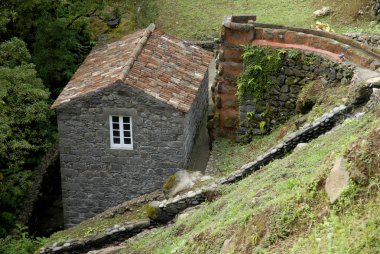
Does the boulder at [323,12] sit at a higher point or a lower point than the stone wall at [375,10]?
lower

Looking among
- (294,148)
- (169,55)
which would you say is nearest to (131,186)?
(169,55)

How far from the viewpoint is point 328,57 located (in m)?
15.6

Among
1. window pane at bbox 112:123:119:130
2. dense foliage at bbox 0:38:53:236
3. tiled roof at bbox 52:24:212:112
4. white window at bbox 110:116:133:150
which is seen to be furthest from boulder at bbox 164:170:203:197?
dense foliage at bbox 0:38:53:236

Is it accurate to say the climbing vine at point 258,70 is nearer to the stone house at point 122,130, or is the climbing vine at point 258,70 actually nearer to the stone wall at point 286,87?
the stone wall at point 286,87

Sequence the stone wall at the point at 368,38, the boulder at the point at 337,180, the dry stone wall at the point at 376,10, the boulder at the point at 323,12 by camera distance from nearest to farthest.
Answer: the boulder at the point at 337,180 → the stone wall at the point at 368,38 → the dry stone wall at the point at 376,10 → the boulder at the point at 323,12

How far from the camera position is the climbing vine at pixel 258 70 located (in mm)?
16469

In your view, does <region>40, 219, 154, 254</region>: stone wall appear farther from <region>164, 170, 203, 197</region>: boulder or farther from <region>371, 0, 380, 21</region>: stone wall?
<region>371, 0, 380, 21</region>: stone wall

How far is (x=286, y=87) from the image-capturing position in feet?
54.5

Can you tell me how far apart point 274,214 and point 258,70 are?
359 inches

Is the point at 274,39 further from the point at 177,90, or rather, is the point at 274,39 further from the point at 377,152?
the point at 377,152

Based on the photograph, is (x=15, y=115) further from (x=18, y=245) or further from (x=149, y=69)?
(x=149, y=69)

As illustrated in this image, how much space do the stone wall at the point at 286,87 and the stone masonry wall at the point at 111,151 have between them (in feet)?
7.57

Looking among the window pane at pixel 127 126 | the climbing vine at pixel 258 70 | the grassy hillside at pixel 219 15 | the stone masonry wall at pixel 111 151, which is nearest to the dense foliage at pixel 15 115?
the stone masonry wall at pixel 111 151

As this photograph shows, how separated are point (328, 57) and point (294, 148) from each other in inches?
132
